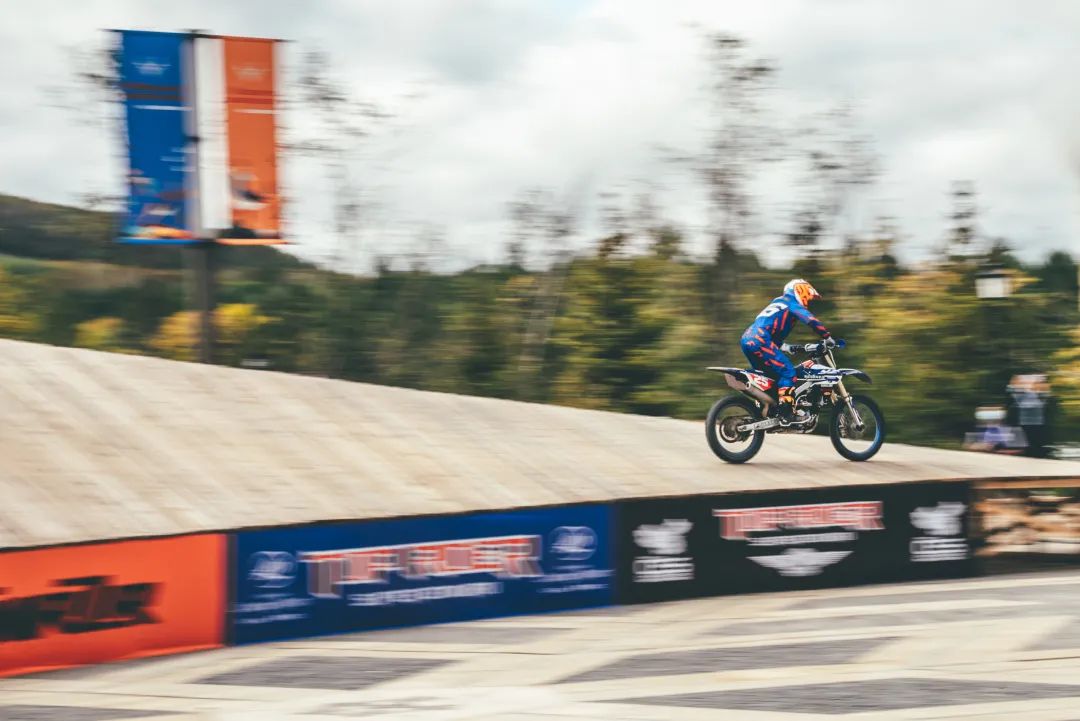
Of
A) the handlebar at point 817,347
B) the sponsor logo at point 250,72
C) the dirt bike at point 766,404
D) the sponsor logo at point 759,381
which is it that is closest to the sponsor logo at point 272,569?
the dirt bike at point 766,404

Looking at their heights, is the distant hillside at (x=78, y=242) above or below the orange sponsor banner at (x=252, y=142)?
above

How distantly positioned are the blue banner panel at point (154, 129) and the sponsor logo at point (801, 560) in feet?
29.3

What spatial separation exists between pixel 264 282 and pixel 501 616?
1860cm

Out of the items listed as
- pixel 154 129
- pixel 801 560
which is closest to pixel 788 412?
pixel 801 560

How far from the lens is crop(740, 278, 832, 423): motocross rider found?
1496 cm

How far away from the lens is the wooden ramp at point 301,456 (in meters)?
11.5

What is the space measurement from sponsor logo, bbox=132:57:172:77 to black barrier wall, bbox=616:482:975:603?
853 centimetres

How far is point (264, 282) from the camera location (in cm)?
3000

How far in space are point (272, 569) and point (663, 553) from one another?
14.1ft

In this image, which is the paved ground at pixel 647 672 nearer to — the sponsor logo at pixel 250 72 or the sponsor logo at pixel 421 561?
the sponsor logo at pixel 421 561

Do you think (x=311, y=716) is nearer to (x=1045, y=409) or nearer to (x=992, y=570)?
(x=992, y=570)

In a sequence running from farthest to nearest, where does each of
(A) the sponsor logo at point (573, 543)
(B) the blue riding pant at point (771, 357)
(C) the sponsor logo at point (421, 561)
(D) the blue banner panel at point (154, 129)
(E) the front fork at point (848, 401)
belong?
(D) the blue banner panel at point (154, 129) → (E) the front fork at point (848, 401) → (B) the blue riding pant at point (771, 357) → (A) the sponsor logo at point (573, 543) → (C) the sponsor logo at point (421, 561)

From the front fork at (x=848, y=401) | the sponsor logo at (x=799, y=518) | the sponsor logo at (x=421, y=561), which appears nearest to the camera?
the sponsor logo at (x=421, y=561)

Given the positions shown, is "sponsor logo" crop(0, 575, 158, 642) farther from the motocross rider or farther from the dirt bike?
the motocross rider
